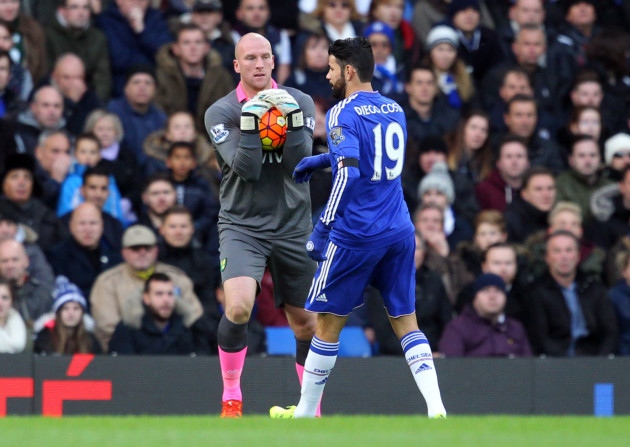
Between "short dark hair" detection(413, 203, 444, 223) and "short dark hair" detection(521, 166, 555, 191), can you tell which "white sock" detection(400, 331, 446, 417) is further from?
"short dark hair" detection(521, 166, 555, 191)

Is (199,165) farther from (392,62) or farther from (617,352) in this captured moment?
(617,352)

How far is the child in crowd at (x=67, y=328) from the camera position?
12.0 meters

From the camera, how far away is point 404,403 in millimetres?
12312

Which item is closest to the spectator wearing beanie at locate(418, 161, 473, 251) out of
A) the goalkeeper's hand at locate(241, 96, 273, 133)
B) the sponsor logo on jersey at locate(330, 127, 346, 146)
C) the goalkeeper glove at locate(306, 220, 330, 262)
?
the goalkeeper's hand at locate(241, 96, 273, 133)

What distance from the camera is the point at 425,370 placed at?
891cm

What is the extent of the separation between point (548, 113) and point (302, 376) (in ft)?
23.5

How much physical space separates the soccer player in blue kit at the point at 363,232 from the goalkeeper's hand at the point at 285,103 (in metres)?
0.32

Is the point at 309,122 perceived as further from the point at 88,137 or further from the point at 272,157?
the point at 88,137

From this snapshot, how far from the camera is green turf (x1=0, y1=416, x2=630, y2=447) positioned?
7.14 m

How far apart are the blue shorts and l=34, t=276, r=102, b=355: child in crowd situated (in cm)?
355

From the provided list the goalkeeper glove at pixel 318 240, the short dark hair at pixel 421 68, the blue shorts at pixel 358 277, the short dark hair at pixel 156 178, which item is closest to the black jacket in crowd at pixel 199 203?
the short dark hair at pixel 156 178

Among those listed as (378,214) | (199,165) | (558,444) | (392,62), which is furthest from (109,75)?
(558,444)

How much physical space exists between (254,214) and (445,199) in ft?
15.2

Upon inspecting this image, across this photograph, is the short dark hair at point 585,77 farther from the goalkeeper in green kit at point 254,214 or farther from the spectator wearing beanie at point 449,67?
the goalkeeper in green kit at point 254,214
